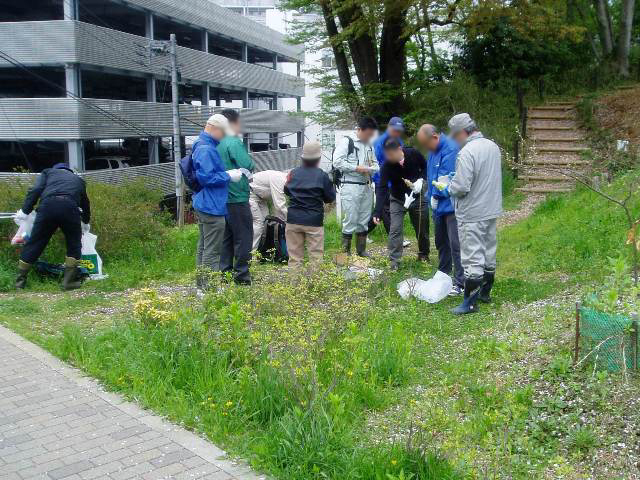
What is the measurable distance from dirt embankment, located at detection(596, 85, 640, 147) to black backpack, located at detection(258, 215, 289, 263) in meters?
8.68

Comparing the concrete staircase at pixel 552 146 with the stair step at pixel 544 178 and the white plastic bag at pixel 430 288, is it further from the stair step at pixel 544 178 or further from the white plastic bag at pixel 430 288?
the white plastic bag at pixel 430 288

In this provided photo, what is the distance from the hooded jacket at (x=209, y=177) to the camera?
24.1 feet

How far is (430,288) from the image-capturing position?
7.28m

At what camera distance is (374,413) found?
4539 millimetres

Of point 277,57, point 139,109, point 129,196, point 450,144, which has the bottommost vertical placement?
point 129,196

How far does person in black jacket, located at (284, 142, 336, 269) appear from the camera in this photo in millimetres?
7895

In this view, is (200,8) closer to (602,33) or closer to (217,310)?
(602,33)

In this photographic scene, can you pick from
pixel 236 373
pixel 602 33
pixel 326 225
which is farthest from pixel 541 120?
pixel 236 373

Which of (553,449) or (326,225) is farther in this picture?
(326,225)

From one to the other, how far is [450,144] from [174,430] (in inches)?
174

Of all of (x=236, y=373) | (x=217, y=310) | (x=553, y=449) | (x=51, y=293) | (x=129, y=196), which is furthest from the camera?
(x=129, y=196)

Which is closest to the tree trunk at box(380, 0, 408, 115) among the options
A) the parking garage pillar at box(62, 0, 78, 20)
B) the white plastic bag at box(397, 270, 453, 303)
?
the white plastic bag at box(397, 270, 453, 303)

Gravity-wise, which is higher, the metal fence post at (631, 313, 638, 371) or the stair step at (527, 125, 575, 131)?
the stair step at (527, 125, 575, 131)

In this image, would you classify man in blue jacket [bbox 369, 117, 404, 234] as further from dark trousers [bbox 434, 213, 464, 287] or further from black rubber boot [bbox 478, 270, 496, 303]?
black rubber boot [bbox 478, 270, 496, 303]
